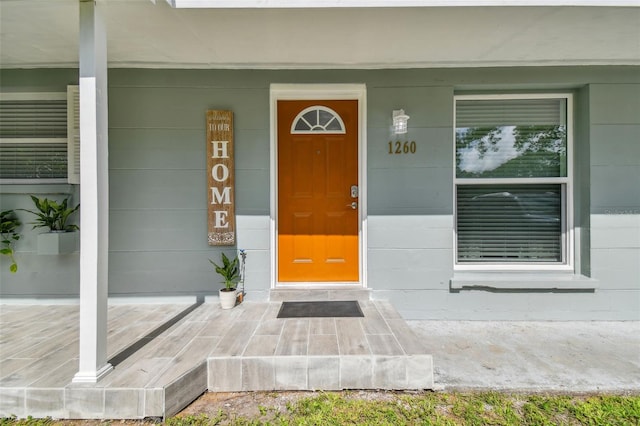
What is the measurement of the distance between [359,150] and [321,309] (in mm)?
1592

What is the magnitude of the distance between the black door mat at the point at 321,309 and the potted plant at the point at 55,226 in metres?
2.10

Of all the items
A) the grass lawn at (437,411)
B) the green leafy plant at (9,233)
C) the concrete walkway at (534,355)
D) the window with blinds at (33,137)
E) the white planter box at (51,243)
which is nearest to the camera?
the grass lawn at (437,411)

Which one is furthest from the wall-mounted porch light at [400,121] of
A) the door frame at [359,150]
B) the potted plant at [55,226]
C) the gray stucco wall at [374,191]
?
the potted plant at [55,226]

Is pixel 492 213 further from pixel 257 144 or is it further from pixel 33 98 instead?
pixel 33 98

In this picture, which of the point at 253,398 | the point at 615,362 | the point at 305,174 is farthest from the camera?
the point at 305,174

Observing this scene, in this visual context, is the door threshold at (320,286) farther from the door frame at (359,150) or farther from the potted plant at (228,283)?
the potted plant at (228,283)

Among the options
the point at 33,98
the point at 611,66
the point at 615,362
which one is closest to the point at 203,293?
the point at 33,98

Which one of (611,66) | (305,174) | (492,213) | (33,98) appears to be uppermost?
(611,66)

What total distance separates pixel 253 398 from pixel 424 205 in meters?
2.22

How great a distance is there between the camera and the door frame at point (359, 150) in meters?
3.13

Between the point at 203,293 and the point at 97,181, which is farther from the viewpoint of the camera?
the point at 203,293

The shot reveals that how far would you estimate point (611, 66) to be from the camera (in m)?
3.07

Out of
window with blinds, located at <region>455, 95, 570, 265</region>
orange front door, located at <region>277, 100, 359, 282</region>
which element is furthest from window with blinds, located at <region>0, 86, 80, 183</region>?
window with blinds, located at <region>455, 95, 570, 265</region>

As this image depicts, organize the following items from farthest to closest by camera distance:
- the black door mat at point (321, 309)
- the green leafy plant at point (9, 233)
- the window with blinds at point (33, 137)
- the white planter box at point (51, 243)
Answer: the window with blinds at point (33, 137)
the green leafy plant at point (9, 233)
the white planter box at point (51, 243)
the black door mat at point (321, 309)
